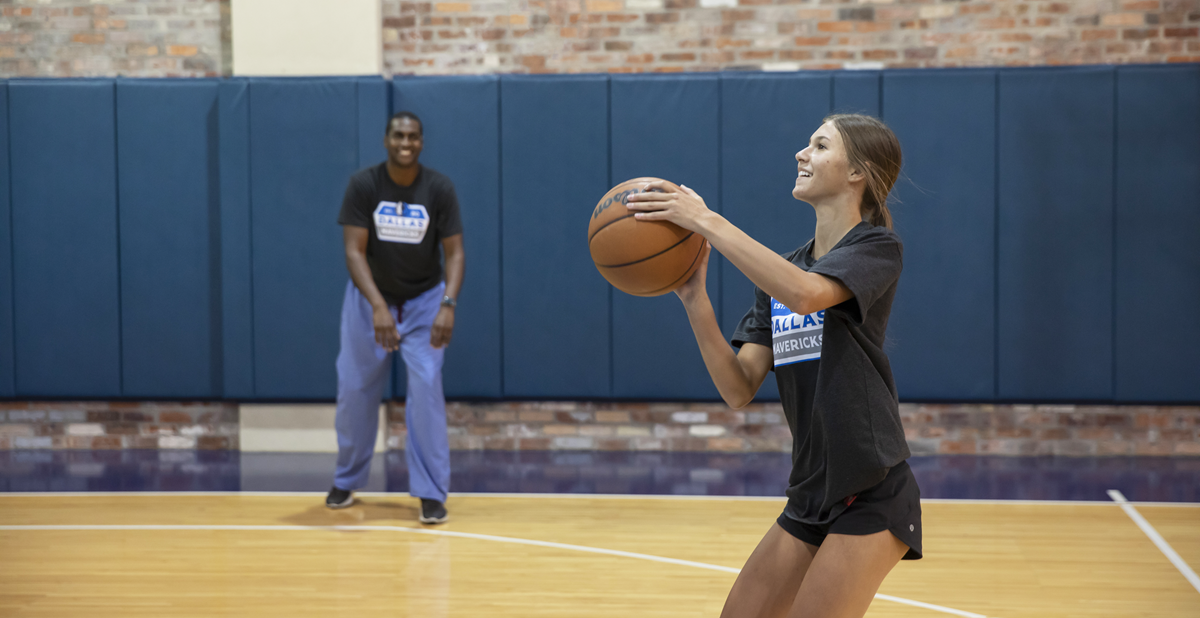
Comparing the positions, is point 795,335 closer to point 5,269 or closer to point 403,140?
point 403,140

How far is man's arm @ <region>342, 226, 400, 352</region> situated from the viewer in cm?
397

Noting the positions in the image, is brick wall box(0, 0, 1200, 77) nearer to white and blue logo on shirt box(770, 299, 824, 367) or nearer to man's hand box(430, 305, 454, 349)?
man's hand box(430, 305, 454, 349)

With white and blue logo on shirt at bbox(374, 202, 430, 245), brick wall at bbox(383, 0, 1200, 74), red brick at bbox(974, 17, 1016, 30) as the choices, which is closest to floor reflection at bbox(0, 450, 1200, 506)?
white and blue logo on shirt at bbox(374, 202, 430, 245)

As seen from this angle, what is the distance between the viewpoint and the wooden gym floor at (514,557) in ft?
9.85

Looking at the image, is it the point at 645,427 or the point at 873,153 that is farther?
the point at 645,427

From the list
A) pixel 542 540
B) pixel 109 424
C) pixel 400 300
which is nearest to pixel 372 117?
pixel 400 300

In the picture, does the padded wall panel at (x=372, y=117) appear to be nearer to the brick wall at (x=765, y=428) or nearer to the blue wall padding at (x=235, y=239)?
the blue wall padding at (x=235, y=239)

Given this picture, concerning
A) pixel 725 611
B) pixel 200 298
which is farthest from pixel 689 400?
pixel 725 611

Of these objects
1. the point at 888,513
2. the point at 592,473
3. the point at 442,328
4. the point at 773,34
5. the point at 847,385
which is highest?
the point at 773,34

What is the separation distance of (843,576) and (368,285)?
281cm

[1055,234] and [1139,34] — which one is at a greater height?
[1139,34]

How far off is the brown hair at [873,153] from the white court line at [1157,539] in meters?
2.22

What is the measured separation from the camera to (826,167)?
69.4 inches

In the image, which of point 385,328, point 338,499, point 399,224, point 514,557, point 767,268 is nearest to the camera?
point 767,268
